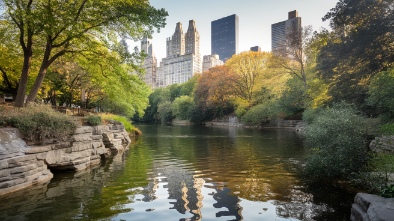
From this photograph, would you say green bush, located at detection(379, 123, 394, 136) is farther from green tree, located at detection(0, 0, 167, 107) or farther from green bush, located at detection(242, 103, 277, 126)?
green bush, located at detection(242, 103, 277, 126)

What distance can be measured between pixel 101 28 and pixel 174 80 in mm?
169743

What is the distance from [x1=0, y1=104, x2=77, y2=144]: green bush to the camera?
10719mm

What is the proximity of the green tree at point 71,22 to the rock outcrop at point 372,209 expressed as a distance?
1421cm

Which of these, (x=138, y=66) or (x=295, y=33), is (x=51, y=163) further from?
(x=295, y=33)

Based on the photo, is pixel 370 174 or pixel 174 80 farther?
pixel 174 80

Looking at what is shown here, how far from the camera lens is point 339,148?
9.67 meters

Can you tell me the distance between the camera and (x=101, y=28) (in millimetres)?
17078

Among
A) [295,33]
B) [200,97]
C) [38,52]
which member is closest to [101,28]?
[38,52]

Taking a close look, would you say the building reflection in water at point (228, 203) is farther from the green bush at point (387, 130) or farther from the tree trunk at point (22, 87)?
the tree trunk at point (22, 87)

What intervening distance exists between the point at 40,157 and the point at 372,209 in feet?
36.4

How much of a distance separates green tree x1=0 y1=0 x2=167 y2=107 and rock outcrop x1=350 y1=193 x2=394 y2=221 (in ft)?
46.6

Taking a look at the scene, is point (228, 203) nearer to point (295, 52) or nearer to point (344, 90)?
point (344, 90)

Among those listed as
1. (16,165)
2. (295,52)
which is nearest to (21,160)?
(16,165)

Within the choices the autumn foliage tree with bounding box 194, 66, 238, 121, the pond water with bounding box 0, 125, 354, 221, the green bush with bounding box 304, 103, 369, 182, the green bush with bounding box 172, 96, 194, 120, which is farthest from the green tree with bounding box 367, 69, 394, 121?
the green bush with bounding box 172, 96, 194, 120
